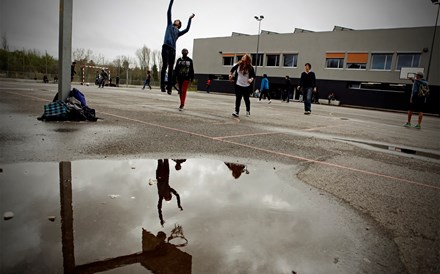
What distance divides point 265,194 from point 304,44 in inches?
1533

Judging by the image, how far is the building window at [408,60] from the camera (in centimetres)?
3142

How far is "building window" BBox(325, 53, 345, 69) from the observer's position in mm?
35625

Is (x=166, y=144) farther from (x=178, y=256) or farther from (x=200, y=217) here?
(x=178, y=256)

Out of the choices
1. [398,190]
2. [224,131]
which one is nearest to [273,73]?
[224,131]

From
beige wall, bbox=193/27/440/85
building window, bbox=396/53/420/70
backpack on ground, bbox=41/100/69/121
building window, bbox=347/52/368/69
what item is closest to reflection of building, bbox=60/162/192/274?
backpack on ground, bbox=41/100/69/121

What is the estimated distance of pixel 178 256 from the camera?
1.64m

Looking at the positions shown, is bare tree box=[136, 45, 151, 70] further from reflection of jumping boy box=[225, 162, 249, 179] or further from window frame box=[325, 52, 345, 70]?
reflection of jumping boy box=[225, 162, 249, 179]

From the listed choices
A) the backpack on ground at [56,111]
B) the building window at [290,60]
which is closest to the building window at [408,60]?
the building window at [290,60]

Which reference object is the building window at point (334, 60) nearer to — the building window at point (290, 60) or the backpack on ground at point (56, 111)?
the building window at point (290, 60)

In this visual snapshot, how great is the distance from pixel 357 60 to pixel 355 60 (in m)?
0.22

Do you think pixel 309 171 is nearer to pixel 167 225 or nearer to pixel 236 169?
pixel 236 169

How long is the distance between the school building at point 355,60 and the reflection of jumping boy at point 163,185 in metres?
34.6

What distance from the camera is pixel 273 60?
41.6 m

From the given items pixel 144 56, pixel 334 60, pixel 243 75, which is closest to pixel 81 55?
pixel 144 56
